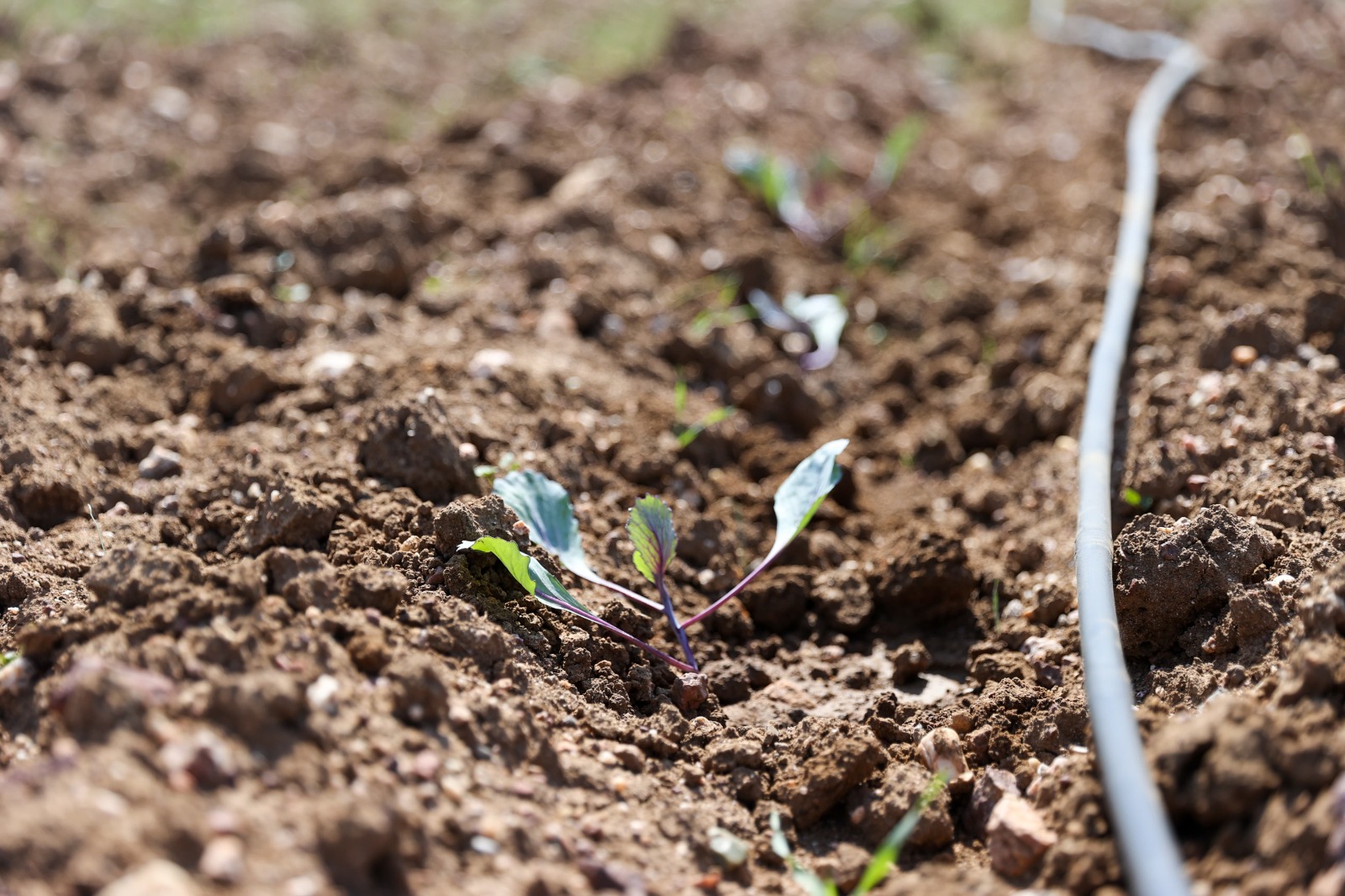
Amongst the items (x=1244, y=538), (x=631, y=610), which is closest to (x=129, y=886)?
(x=631, y=610)

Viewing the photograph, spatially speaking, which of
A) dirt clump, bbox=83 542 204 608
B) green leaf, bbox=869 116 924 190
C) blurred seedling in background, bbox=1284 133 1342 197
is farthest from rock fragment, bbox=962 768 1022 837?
green leaf, bbox=869 116 924 190

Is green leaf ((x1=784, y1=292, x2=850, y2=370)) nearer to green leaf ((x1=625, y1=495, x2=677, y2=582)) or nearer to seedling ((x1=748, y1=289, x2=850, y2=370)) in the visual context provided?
seedling ((x1=748, y1=289, x2=850, y2=370))

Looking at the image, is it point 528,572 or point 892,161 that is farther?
point 892,161

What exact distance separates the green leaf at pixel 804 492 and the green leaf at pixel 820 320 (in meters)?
0.97

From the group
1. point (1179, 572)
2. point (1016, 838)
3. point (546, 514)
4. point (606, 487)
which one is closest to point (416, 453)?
point (546, 514)

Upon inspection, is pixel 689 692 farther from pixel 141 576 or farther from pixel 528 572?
pixel 141 576

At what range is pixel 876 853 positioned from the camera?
163 centimetres

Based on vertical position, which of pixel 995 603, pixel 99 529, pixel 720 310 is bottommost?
pixel 995 603

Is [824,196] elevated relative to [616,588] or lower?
elevated

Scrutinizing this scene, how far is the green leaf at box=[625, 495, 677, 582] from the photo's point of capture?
6.23 feet

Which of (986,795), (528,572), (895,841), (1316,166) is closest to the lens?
(895,841)

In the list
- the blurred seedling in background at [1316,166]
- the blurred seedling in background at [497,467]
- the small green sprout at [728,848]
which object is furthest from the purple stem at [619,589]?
the blurred seedling in background at [1316,166]

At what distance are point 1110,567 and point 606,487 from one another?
1.03 m

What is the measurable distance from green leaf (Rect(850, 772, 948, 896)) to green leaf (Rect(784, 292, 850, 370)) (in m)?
1.51
